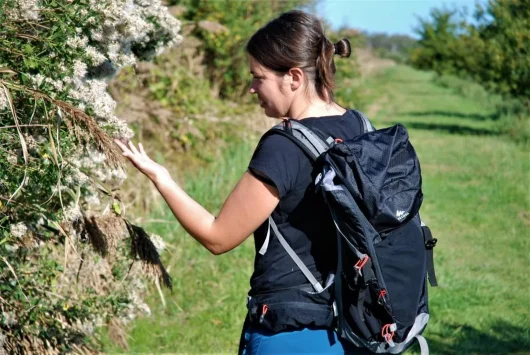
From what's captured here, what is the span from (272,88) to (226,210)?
47 centimetres

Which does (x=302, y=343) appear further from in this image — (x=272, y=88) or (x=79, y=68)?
(x=79, y=68)

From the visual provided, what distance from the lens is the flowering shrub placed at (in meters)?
3.12

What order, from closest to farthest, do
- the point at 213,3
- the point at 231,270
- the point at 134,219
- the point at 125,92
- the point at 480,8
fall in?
the point at 134,219 → the point at 231,270 → the point at 125,92 → the point at 213,3 → the point at 480,8

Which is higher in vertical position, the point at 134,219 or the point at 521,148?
the point at 134,219

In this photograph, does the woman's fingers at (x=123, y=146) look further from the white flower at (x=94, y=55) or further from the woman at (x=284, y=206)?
the white flower at (x=94, y=55)

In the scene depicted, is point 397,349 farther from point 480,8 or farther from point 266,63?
point 480,8

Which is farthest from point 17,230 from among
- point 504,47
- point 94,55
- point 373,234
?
point 504,47

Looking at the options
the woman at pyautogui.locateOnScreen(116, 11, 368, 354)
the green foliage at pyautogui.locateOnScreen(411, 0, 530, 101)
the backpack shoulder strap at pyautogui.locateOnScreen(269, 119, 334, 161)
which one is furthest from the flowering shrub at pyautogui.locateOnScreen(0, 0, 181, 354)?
the green foliage at pyautogui.locateOnScreen(411, 0, 530, 101)

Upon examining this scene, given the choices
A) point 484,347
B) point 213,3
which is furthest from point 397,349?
point 213,3

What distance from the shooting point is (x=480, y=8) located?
22922 millimetres

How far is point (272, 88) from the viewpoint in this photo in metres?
2.87

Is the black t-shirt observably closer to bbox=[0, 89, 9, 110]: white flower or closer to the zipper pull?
the zipper pull

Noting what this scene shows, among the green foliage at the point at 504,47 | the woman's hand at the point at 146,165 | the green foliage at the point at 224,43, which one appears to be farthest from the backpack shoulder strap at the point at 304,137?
the green foliage at the point at 504,47

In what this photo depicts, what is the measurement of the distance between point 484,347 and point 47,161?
151 inches
